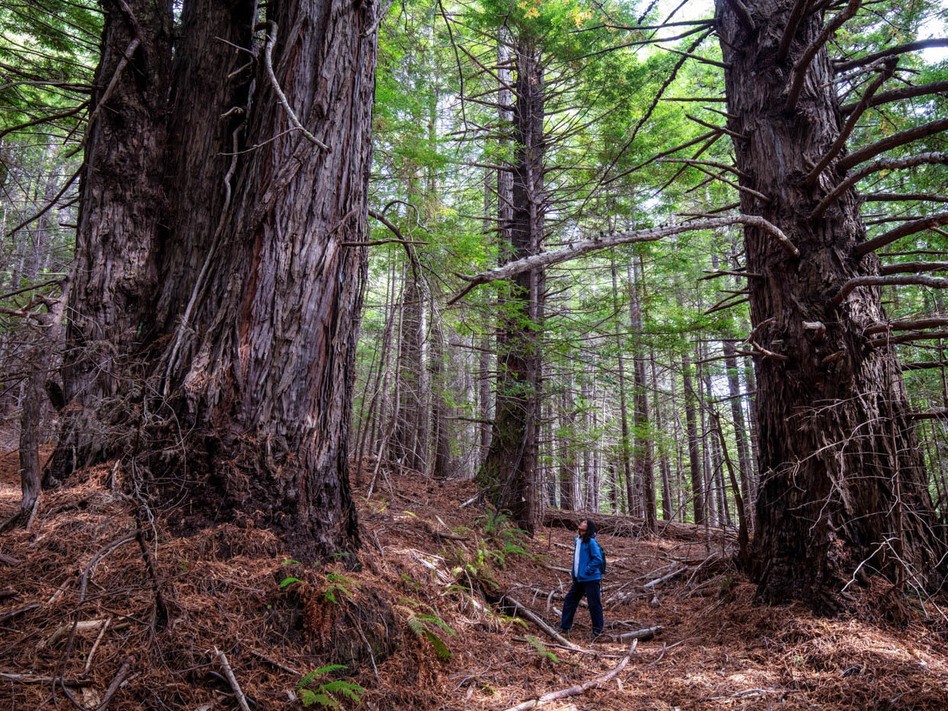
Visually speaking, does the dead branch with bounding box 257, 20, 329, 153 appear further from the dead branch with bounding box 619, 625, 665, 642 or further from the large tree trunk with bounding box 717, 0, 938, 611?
the dead branch with bounding box 619, 625, 665, 642

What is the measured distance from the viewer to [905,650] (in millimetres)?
3439

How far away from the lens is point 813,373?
14.6ft

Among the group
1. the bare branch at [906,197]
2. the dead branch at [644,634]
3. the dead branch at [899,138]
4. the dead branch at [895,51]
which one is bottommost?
the dead branch at [644,634]

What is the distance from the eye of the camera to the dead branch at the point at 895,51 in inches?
153

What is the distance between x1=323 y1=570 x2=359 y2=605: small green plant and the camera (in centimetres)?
346

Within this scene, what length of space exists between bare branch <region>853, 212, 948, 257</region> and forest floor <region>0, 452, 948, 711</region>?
2.56 m

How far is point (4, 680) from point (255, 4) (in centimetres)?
510

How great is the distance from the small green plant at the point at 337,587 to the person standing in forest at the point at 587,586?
2.94m

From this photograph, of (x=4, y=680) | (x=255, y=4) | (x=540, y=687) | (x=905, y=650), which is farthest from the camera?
(x=255, y=4)

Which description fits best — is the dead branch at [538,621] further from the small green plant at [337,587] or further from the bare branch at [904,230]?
the bare branch at [904,230]

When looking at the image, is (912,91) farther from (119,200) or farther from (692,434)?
(692,434)

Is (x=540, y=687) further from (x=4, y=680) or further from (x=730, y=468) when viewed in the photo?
(x=4, y=680)

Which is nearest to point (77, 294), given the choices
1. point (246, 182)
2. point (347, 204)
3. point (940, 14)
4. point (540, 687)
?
point (246, 182)

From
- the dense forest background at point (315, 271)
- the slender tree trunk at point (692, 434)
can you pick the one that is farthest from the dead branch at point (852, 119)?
the slender tree trunk at point (692, 434)
